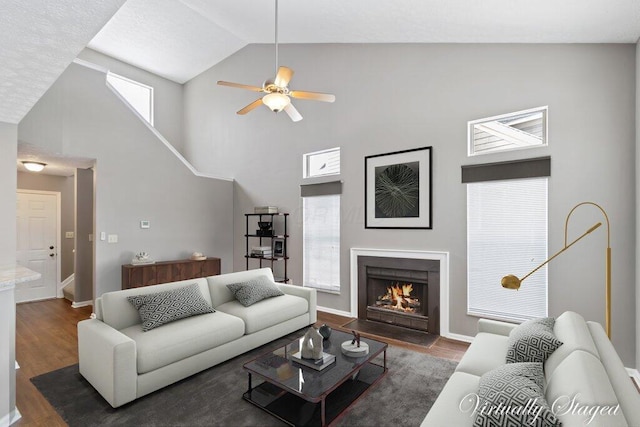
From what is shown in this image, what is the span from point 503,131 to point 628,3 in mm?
1384

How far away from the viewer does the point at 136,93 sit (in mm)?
7090

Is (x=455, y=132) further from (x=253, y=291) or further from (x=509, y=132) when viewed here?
(x=253, y=291)

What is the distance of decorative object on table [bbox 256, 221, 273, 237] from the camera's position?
219 inches

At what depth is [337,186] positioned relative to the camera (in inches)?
191

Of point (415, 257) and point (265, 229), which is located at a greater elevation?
point (265, 229)

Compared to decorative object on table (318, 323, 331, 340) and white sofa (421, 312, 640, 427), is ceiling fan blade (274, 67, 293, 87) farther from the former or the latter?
white sofa (421, 312, 640, 427)

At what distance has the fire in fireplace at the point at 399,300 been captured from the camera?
4293 millimetres

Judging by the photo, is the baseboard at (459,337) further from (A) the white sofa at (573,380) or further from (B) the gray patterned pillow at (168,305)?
(B) the gray patterned pillow at (168,305)

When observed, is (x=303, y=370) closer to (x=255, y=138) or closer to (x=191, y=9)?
(x=255, y=138)

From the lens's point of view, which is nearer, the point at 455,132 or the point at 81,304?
the point at 455,132

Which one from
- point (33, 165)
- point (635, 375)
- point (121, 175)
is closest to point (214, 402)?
point (635, 375)

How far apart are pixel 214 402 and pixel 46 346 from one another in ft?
8.18

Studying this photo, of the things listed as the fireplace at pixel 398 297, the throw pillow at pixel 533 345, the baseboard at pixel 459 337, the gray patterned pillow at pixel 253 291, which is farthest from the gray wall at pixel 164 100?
the throw pillow at pixel 533 345

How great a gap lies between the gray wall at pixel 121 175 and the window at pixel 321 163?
213 centimetres
